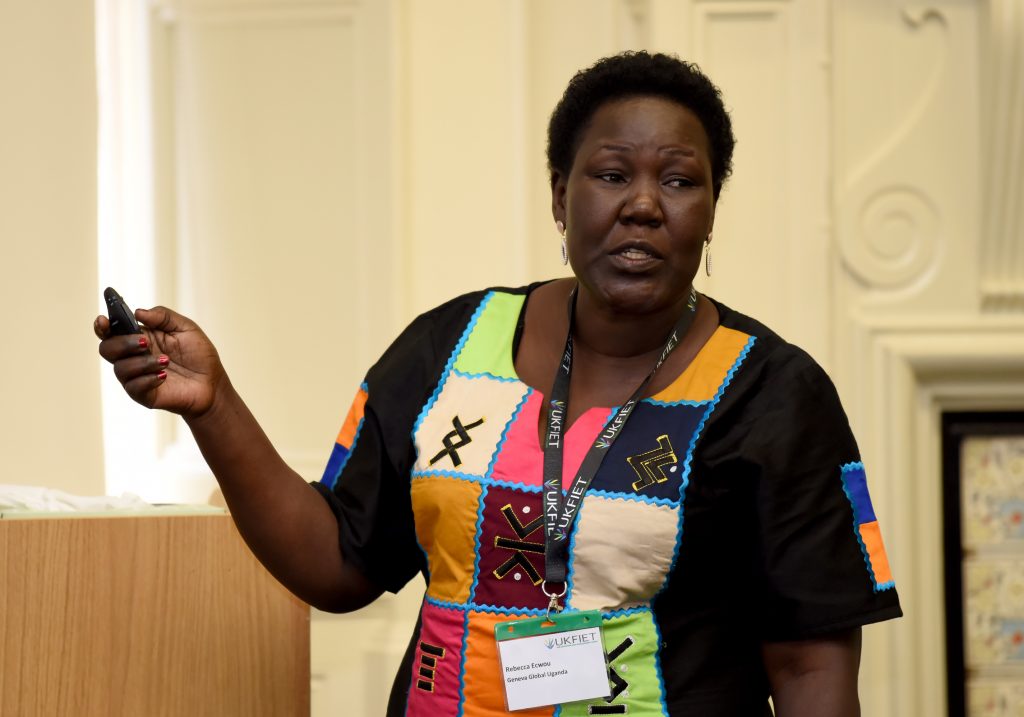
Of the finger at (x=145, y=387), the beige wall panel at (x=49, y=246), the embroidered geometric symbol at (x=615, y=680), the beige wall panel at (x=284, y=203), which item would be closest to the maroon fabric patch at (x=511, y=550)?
the embroidered geometric symbol at (x=615, y=680)

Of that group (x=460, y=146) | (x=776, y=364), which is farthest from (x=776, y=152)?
(x=776, y=364)

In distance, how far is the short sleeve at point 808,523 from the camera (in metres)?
1.51

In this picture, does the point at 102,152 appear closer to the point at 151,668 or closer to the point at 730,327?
the point at 151,668

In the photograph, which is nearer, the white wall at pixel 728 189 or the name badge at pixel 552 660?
the name badge at pixel 552 660

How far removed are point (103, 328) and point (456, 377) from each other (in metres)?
0.49

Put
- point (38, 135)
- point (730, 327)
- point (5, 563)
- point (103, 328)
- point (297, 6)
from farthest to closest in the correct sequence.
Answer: point (297, 6)
point (38, 135)
point (730, 327)
point (5, 563)
point (103, 328)

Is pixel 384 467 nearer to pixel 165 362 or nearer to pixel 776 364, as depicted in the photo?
pixel 165 362

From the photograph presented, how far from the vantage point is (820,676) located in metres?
1.52

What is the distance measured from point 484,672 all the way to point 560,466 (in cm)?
27

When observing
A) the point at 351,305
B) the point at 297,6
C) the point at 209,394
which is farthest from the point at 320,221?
the point at 209,394

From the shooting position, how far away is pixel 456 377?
5.54 ft

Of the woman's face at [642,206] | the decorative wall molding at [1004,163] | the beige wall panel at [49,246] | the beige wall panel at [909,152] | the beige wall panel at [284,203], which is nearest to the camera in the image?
the woman's face at [642,206]

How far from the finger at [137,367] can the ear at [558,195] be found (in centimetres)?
61

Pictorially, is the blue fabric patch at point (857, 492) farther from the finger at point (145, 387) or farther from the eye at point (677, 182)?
the finger at point (145, 387)
